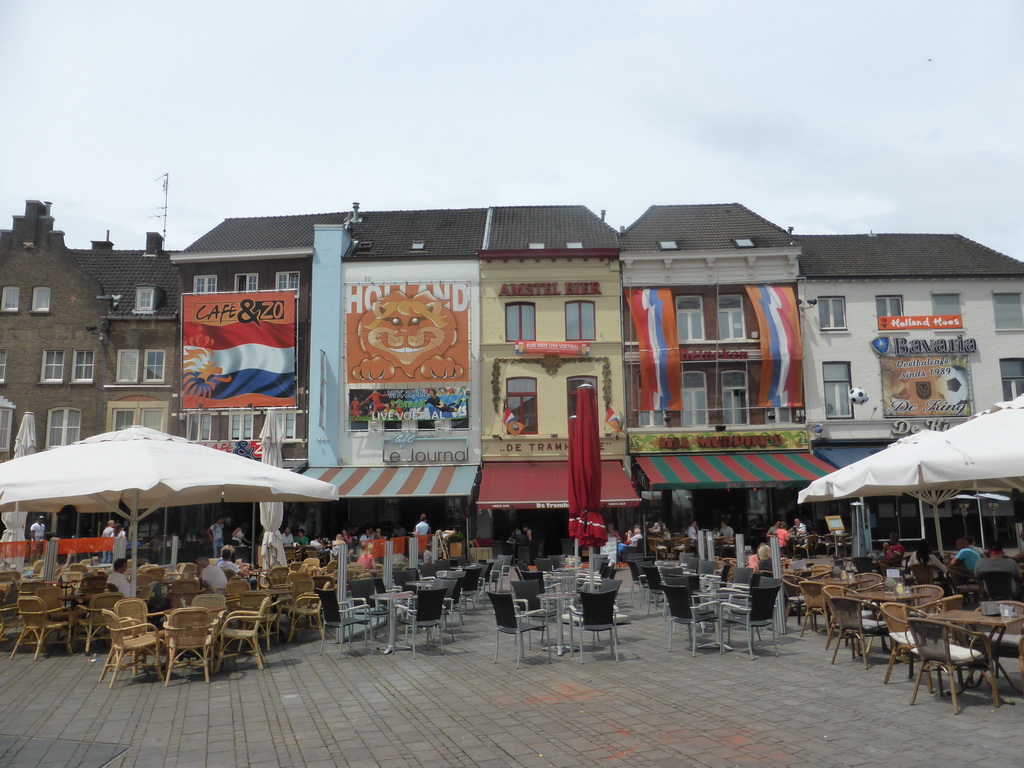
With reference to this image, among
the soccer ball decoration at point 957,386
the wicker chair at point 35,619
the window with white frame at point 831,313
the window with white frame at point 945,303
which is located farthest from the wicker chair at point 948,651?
the window with white frame at point 945,303

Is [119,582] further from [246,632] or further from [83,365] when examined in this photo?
[83,365]

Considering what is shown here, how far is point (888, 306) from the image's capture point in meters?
26.5

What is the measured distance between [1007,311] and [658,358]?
12428 mm

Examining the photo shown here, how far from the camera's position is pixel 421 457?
83.7 ft

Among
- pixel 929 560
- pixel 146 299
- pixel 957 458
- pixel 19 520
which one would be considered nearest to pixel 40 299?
pixel 146 299

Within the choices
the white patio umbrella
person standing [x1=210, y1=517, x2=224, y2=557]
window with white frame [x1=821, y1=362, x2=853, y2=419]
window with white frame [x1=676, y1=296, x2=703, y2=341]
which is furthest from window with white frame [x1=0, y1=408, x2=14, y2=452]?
window with white frame [x1=821, y1=362, x2=853, y2=419]

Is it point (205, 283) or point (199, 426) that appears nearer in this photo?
point (199, 426)

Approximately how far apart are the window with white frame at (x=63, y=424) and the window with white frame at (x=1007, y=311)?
107ft

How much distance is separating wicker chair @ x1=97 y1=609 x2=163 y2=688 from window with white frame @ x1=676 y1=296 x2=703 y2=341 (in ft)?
66.3

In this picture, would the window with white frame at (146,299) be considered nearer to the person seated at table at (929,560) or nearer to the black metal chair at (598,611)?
the black metal chair at (598,611)

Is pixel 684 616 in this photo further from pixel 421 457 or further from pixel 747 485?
pixel 421 457

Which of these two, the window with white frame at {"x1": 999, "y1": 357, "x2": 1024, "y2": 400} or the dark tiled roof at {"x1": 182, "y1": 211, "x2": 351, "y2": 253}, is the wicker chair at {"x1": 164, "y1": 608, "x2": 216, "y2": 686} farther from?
the window with white frame at {"x1": 999, "y1": 357, "x2": 1024, "y2": 400}

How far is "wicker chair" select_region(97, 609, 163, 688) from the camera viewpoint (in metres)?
9.07

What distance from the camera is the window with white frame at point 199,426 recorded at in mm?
26391
